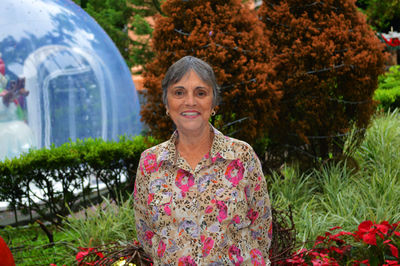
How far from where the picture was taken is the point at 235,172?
2.31 meters

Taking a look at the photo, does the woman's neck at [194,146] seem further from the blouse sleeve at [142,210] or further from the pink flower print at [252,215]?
the pink flower print at [252,215]

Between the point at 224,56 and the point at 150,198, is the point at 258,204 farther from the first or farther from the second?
the point at 224,56

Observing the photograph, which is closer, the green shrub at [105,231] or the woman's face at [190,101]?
the woman's face at [190,101]

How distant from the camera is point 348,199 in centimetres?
489

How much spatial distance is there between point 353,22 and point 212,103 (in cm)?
411

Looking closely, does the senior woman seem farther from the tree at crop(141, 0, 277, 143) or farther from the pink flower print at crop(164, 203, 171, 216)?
the tree at crop(141, 0, 277, 143)

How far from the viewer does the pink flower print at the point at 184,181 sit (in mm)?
2279

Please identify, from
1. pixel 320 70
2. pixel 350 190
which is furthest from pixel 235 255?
pixel 320 70

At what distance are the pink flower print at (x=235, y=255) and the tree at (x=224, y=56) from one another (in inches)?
105

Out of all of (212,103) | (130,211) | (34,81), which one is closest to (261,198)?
(212,103)

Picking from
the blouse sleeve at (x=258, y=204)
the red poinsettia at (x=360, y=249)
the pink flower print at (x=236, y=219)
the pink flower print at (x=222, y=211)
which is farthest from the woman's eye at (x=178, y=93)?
the red poinsettia at (x=360, y=249)

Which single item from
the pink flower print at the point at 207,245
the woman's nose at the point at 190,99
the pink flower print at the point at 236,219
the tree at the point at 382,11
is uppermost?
the tree at the point at 382,11

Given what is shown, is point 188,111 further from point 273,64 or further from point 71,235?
point 273,64

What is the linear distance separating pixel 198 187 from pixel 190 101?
1.34 ft
